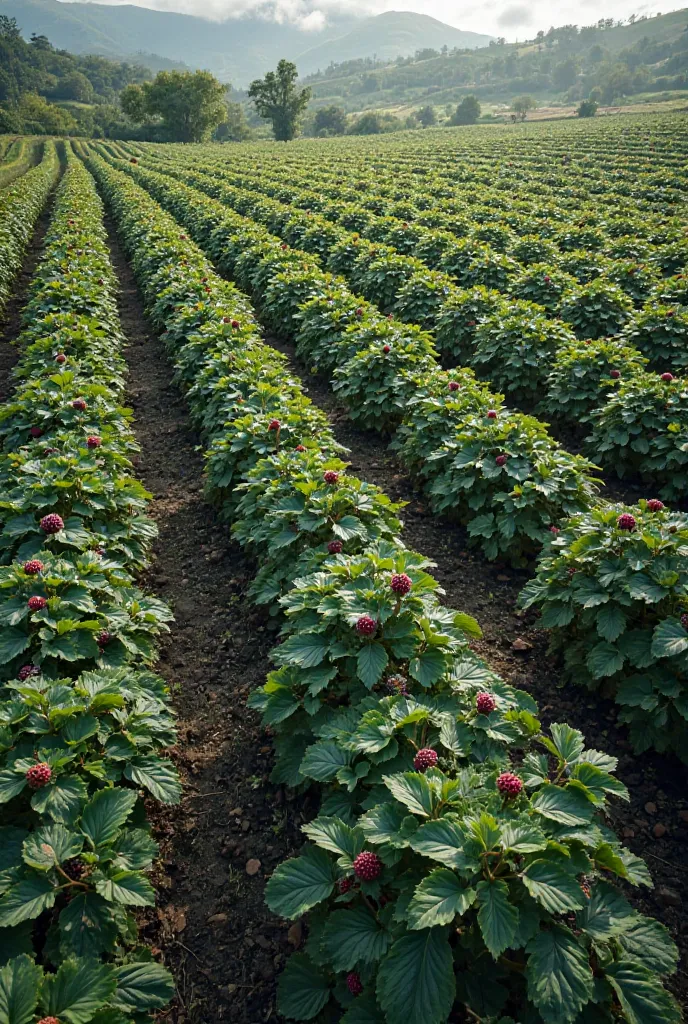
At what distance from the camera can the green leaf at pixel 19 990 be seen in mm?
1824

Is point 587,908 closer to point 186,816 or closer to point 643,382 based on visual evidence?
point 186,816

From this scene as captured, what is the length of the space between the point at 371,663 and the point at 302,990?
1434 millimetres

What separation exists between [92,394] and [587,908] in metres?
6.73

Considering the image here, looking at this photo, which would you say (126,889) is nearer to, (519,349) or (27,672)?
(27,672)

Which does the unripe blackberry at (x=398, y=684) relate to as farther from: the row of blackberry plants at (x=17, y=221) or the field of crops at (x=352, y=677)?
the row of blackberry plants at (x=17, y=221)

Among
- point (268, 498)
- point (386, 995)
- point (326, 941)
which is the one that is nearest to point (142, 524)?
point (268, 498)

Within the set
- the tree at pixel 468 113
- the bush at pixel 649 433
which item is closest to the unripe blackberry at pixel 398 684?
the bush at pixel 649 433

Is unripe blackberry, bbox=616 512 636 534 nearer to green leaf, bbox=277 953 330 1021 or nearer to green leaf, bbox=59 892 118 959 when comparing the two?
green leaf, bbox=277 953 330 1021

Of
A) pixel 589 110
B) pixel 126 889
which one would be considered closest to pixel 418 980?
pixel 126 889

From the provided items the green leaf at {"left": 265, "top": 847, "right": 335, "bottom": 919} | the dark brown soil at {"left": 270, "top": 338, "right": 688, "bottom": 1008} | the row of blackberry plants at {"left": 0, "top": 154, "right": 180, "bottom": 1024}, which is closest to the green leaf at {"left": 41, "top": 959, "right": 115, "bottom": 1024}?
the row of blackberry plants at {"left": 0, "top": 154, "right": 180, "bottom": 1024}

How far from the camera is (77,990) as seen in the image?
1978 millimetres

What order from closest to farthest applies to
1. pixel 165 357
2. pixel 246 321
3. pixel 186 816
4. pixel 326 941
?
pixel 326 941 → pixel 186 816 → pixel 246 321 → pixel 165 357

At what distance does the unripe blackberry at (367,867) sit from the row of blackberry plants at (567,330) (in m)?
5.51

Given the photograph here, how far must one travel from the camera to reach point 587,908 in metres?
2.14
